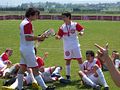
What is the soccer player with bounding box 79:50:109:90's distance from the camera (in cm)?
1069

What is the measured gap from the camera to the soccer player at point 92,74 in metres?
10.7

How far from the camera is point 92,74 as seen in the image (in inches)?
436

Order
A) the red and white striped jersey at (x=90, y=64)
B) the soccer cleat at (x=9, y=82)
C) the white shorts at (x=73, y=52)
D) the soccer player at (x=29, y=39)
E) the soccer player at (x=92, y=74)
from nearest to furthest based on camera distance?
the soccer player at (x=29, y=39), the soccer player at (x=92, y=74), the soccer cleat at (x=9, y=82), the red and white striped jersey at (x=90, y=64), the white shorts at (x=73, y=52)

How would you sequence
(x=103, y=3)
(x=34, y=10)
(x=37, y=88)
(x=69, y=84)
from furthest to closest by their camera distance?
(x=103, y=3), (x=69, y=84), (x=37, y=88), (x=34, y=10)

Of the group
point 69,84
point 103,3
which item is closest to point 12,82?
point 69,84

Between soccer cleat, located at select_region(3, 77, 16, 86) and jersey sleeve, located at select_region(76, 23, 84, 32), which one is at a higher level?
jersey sleeve, located at select_region(76, 23, 84, 32)

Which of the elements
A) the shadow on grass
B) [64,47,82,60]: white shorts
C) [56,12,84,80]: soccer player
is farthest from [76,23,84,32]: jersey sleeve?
the shadow on grass

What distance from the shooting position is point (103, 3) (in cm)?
18188

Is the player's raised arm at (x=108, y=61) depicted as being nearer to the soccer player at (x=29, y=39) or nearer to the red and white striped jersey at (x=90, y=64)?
the soccer player at (x=29, y=39)

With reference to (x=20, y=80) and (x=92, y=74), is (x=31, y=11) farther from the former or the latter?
(x=92, y=74)

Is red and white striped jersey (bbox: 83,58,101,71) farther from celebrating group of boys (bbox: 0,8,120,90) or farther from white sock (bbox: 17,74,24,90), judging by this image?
white sock (bbox: 17,74,24,90)

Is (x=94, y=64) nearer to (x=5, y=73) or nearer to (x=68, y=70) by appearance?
(x=68, y=70)

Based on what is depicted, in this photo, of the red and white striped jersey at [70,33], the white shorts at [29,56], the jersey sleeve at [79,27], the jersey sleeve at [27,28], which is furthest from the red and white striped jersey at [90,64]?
the jersey sleeve at [27,28]

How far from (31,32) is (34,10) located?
0.54 meters
